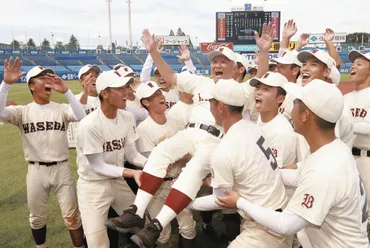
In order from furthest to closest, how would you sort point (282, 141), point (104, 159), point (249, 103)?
point (249, 103) → point (104, 159) → point (282, 141)

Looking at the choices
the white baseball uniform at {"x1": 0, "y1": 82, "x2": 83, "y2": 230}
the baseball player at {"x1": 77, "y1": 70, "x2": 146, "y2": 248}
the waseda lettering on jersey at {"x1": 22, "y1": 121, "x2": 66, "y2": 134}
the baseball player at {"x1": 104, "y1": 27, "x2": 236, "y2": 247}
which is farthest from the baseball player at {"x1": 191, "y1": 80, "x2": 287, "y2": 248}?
the waseda lettering on jersey at {"x1": 22, "y1": 121, "x2": 66, "y2": 134}

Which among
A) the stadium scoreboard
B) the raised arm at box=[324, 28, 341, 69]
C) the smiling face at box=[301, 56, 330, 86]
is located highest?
the stadium scoreboard

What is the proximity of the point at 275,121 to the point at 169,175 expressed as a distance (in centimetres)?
147

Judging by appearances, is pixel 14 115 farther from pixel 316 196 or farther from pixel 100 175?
pixel 316 196

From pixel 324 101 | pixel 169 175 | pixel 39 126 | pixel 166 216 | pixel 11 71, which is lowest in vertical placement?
pixel 166 216

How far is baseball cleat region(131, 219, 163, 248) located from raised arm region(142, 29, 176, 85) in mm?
2172

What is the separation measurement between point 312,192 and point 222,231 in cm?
334

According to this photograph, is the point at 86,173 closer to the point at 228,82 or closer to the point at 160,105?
the point at 160,105

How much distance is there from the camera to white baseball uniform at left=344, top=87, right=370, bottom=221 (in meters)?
4.49

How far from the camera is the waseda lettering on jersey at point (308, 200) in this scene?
2.23 metres

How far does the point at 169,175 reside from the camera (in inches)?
164

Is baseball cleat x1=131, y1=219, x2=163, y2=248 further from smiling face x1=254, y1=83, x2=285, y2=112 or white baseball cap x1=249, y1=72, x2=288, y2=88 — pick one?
white baseball cap x1=249, y1=72, x2=288, y2=88

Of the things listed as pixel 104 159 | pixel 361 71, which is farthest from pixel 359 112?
pixel 104 159

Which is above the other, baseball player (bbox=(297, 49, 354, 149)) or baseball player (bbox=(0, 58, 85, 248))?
baseball player (bbox=(297, 49, 354, 149))
